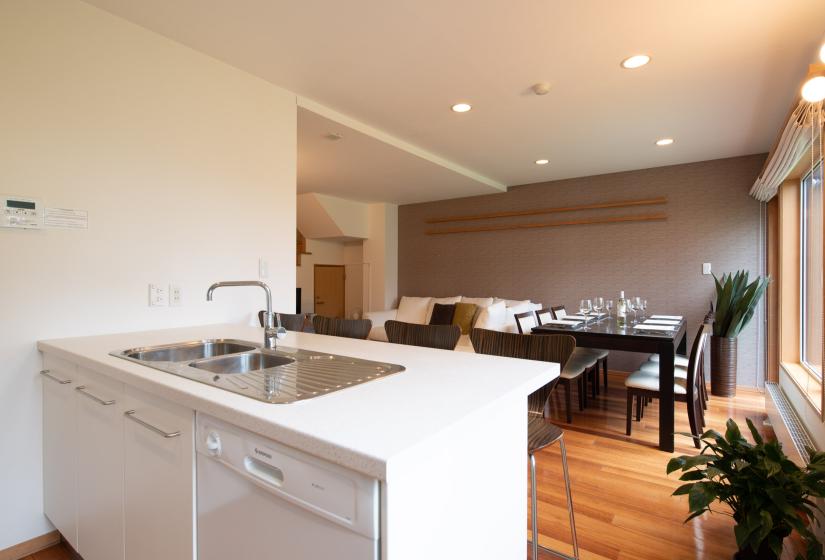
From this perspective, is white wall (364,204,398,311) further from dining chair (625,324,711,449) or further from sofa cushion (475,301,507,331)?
dining chair (625,324,711,449)

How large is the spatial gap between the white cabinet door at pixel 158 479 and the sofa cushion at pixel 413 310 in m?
4.70

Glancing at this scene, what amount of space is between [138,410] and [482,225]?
16.9 feet

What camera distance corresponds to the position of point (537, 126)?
3.41 m

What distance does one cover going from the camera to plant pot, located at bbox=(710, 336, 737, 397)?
4.00 metres

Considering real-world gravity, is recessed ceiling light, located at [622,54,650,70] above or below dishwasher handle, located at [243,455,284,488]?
above

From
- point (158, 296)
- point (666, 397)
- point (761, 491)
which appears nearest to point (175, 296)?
point (158, 296)

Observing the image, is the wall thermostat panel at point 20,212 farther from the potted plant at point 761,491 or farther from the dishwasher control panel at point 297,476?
the potted plant at point 761,491

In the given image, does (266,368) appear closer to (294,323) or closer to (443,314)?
(294,323)

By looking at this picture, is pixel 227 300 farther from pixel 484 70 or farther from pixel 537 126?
A: pixel 537 126

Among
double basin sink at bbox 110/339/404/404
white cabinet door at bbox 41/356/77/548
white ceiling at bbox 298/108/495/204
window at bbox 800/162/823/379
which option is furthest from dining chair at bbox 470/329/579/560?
white ceiling at bbox 298/108/495/204

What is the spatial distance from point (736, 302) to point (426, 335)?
3.43 meters

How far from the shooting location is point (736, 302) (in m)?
3.89

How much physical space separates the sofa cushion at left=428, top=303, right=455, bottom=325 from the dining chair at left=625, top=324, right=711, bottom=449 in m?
2.65

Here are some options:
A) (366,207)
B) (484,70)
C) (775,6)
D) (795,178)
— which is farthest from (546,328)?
(366,207)
